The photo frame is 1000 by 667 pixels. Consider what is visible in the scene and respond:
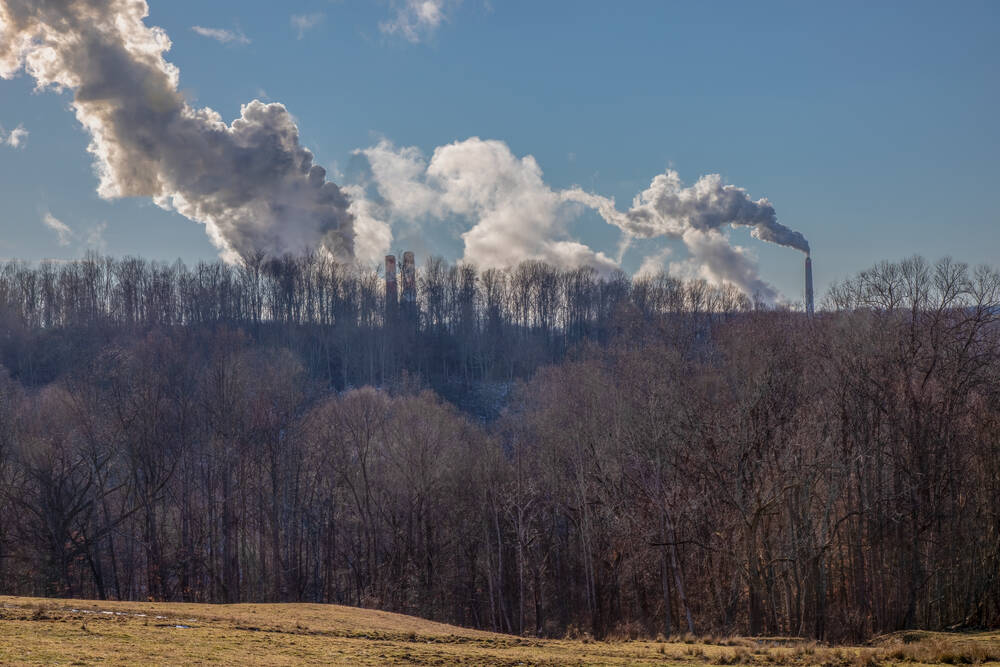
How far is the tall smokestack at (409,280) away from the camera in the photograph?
11062cm

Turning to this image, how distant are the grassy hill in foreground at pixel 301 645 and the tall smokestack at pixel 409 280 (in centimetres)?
8581

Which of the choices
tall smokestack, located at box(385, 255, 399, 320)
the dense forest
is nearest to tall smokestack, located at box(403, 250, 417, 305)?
tall smokestack, located at box(385, 255, 399, 320)

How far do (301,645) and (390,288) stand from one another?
304ft

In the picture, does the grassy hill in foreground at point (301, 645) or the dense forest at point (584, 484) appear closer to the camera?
the grassy hill in foreground at point (301, 645)

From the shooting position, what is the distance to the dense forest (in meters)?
36.0

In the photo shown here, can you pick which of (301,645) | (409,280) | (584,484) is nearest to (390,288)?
(409,280)

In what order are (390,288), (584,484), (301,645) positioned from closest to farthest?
(301,645) < (584,484) < (390,288)

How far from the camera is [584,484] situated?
43.2 m

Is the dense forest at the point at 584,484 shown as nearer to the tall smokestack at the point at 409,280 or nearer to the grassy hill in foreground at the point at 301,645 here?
the grassy hill in foreground at the point at 301,645

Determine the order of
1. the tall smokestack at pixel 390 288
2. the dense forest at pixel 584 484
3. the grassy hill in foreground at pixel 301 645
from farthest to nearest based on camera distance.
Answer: the tall smokestack at pixel 390 288 → the dense forest at pixel 584 484 → the grassy hill in foreground at pixel 301 645

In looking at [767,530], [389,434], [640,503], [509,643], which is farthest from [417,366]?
[509,643]

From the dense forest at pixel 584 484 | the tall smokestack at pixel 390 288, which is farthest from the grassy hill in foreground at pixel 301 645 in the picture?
the tall smokestack at pixel 390 288

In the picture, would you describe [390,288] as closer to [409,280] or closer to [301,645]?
[409,280]

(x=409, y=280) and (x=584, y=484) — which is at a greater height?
(x=409, y=280)
